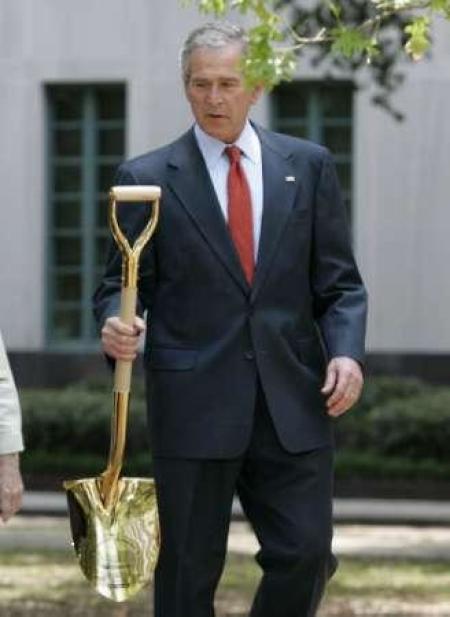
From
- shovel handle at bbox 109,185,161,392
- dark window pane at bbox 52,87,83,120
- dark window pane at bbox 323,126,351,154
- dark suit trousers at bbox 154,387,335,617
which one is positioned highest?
shovel handle at bbox 109,185,161,392

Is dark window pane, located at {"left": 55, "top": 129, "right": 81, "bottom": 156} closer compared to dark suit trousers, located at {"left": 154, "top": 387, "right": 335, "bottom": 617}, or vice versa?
dark suit trousers, located at {"left": 154, "top": 387, "right": 335, "bottom": 617}

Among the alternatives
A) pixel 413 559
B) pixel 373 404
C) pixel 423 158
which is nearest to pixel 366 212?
pixel 423 158

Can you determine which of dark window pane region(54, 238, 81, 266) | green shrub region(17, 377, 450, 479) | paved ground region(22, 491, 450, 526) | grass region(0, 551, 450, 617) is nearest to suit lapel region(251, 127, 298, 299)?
grass region(0, 551, 450, 617)

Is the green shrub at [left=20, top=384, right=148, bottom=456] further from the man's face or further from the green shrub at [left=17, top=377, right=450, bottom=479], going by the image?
the man's face

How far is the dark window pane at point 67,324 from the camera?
885 inches

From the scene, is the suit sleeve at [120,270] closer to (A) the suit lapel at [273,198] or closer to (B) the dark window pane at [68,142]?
(A) the suit lapel at [273,198]

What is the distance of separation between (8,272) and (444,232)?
161 inches

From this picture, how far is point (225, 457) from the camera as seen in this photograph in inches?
261

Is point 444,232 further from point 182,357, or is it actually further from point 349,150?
point 182,357

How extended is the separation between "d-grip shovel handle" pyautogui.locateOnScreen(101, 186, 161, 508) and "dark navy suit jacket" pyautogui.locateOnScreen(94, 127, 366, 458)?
0.50 feet

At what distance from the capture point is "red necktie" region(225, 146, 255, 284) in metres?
6.75

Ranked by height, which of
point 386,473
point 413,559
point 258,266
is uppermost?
point 258,266

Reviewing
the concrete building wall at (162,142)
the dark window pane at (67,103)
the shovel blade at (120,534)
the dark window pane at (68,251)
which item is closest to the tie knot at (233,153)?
the shovel blade at (120,534)

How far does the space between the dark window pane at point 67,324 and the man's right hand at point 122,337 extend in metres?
16.1
